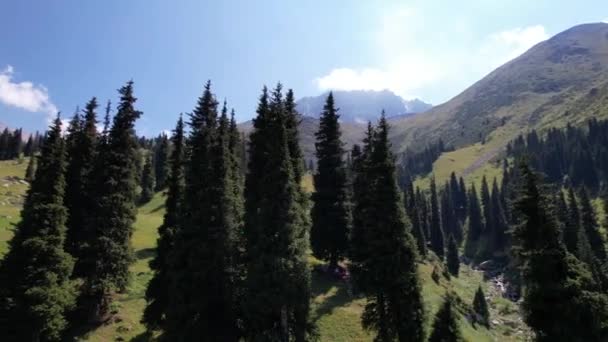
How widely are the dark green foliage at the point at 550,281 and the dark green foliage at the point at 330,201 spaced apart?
2107cm

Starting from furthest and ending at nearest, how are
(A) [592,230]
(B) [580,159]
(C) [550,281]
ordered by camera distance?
1. (B) [580,159]
2. (A) [592,230]
3. (C) [550,281]

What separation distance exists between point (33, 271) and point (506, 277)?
390 feet

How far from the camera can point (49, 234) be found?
32.9 metres

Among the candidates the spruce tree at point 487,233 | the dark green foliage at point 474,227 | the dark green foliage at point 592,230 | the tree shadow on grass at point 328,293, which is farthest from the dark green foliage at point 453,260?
the tree shadow on grass at point 328,293

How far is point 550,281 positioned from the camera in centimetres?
2262

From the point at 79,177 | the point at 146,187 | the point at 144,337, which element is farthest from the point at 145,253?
the point at 146,187

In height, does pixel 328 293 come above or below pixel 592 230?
below

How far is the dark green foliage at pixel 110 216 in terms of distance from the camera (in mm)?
35094

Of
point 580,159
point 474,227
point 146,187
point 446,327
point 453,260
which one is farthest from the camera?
point 580,159

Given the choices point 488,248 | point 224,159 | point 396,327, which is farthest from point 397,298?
point 488,248

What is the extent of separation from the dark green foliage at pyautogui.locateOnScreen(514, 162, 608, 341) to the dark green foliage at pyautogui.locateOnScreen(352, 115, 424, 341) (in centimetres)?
707

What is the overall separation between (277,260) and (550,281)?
15.4m

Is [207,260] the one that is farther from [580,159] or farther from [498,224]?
[580,159]

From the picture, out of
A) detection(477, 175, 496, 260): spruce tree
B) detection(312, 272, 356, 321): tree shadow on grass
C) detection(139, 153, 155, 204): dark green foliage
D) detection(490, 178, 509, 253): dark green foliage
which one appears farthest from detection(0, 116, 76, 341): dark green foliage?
detection(477, 175, 496, 260): spruce tree
